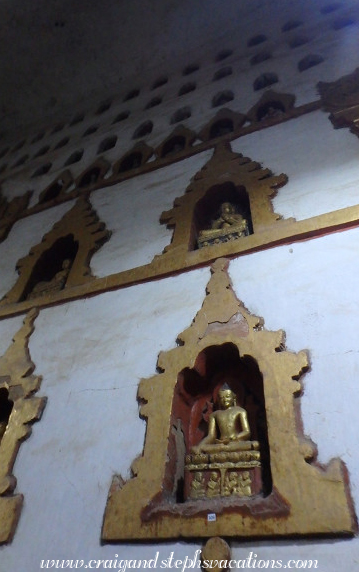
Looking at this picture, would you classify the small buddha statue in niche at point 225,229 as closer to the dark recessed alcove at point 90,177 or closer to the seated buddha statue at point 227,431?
the seated buddha statue at point 227,431

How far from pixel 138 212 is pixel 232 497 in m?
2.77

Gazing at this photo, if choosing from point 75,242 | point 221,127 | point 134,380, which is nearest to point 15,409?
point 134,380

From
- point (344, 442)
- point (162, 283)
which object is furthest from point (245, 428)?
point (162, 283)

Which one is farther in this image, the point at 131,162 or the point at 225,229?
the point at 131,162

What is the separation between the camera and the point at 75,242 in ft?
14.6

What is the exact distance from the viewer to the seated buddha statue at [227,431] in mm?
2242

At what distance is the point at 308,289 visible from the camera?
8.59ft

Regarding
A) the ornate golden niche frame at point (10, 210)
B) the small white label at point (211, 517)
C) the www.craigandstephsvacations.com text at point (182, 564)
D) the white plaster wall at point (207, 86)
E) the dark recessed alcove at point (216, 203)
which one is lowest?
the www.craigandstephsvacations.com text at point (182, 564)

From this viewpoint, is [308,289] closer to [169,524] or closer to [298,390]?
[298,390]

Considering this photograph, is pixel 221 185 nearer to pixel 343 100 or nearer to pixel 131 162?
pixel 343 100

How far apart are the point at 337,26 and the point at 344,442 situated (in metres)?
5.50

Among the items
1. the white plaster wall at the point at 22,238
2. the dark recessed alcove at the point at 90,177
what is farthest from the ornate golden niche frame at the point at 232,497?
the dark recessed alcove at the point at 90,177

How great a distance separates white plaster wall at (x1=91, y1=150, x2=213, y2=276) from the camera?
3750 mm

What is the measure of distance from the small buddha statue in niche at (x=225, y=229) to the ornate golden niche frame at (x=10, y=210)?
269 centimetres
